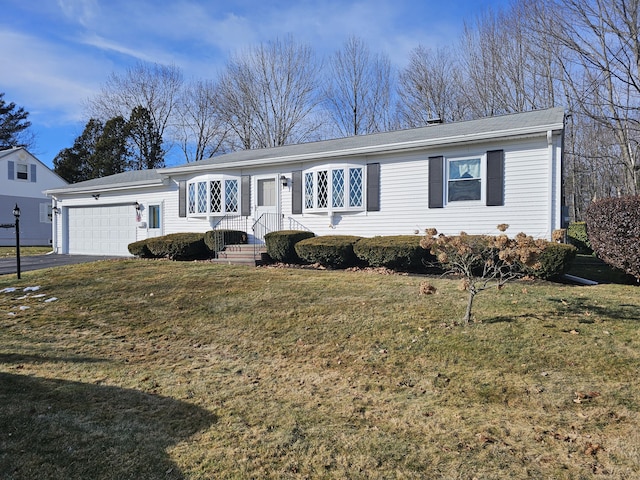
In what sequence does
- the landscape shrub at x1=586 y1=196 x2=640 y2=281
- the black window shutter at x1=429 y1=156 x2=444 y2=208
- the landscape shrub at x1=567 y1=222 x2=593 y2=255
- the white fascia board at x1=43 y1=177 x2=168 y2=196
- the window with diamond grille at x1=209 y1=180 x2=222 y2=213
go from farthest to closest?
the landscape shrub at x1=567 y1=222 x2=593 y2=255
the white fascia board at x1=43 y1=177 x2=168 y2=196
the window with diamond grille at x1=209 y1=180 x2=222 y2=213
the black window shutter at x1=429 y1=156 x2=444 y2=208
the landscape shrub at x1=586 y1=196 x2=640 y2=281

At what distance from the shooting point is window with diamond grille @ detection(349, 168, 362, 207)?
11.7 meters

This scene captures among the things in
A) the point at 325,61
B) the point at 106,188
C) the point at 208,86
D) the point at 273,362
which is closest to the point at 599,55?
the point at 325,61

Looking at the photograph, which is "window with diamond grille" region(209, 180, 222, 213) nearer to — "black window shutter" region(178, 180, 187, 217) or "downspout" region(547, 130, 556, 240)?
"black window shutter" region(178, 180, 187, 217)

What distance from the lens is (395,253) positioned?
9.41 meters

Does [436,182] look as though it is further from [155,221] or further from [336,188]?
[155,221]

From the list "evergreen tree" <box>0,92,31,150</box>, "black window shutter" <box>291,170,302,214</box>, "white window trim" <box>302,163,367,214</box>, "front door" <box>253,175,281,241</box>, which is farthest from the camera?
"evergreen tree" <box>0,92,31,150</box>

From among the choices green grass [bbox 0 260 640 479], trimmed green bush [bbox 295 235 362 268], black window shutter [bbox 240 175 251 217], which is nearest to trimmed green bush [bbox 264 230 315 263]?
trimmed green bush [bbox 295 235 362 268]

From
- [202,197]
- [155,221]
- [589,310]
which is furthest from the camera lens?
[155,221]

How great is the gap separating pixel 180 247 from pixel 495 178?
9108 millimetres

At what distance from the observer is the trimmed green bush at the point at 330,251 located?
10180 millimetres

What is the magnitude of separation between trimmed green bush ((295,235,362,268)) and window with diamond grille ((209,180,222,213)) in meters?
4.38

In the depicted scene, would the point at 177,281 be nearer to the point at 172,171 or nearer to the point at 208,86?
the point at 172,171

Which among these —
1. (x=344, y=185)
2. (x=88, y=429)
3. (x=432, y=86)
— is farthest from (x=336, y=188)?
(x=432, y=86)

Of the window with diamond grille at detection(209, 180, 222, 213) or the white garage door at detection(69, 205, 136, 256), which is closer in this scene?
the window with diamond grille at detection(209, 180, 222, 213)
